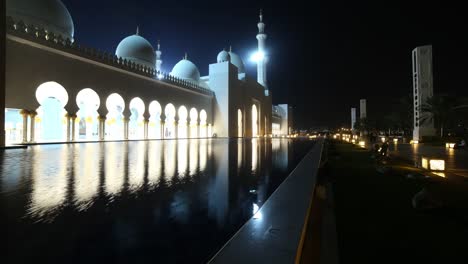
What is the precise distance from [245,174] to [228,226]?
2246mm

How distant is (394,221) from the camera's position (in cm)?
272

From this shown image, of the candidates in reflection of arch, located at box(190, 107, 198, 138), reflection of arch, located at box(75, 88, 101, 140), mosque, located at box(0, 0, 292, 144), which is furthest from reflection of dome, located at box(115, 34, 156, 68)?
reflection of arch, located at box(75, 88, 101, 140)

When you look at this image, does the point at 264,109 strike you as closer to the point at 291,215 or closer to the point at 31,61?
→ the point at 31,61

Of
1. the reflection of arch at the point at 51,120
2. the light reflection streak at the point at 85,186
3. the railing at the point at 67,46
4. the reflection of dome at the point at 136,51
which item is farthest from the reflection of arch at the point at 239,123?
the light reflection streak at the point at 85,186

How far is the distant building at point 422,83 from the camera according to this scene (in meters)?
20.2

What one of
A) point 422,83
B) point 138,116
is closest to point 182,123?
point 138,116

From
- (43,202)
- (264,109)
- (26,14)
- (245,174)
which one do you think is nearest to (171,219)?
(43,202)

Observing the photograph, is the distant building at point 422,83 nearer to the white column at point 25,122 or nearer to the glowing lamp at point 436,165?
the glowing lamp at point 436,165

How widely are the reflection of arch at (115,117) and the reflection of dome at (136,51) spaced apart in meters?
4.82

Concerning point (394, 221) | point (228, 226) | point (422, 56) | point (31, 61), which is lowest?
point (394, 221)

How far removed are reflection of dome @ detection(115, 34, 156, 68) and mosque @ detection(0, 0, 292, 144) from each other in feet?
0.24

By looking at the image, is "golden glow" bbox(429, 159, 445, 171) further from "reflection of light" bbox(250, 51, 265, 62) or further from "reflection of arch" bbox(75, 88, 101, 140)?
"reflection of light" bbox(250, 51, 265, 62)

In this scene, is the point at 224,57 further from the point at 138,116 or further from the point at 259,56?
the point at 138,116

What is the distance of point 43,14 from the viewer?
552 inches
